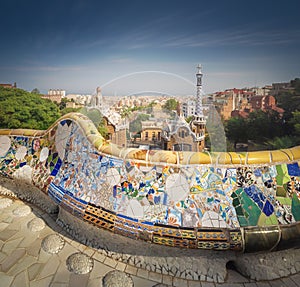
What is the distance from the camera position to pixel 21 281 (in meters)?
2.63

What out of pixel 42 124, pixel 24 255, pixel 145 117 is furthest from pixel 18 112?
pixel 24 255

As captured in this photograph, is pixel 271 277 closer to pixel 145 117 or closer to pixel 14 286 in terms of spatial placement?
pixel 14 286

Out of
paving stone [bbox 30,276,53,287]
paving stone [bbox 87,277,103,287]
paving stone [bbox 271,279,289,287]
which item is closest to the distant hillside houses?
paving stone [bbox 271,279,289,287]

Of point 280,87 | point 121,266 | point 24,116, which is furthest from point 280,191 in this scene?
point 280,87

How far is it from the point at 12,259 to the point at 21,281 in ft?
1.40

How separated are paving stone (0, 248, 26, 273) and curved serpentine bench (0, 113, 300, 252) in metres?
0.82

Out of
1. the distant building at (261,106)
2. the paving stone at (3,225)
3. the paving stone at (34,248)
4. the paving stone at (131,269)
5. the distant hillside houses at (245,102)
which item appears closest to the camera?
the paving stone at (131,269)

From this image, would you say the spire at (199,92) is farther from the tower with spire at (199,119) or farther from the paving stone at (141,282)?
the paving stone at (141,282)

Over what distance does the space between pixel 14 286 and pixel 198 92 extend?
11.5 m

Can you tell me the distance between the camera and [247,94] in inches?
1204

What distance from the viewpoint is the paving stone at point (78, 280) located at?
259cm

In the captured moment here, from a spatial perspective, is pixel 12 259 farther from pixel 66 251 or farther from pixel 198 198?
pixel 198 198

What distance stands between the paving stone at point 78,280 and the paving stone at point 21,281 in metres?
0.49

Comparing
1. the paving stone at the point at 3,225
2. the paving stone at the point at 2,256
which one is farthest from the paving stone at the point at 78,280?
the paving stone at the point at 3,225
